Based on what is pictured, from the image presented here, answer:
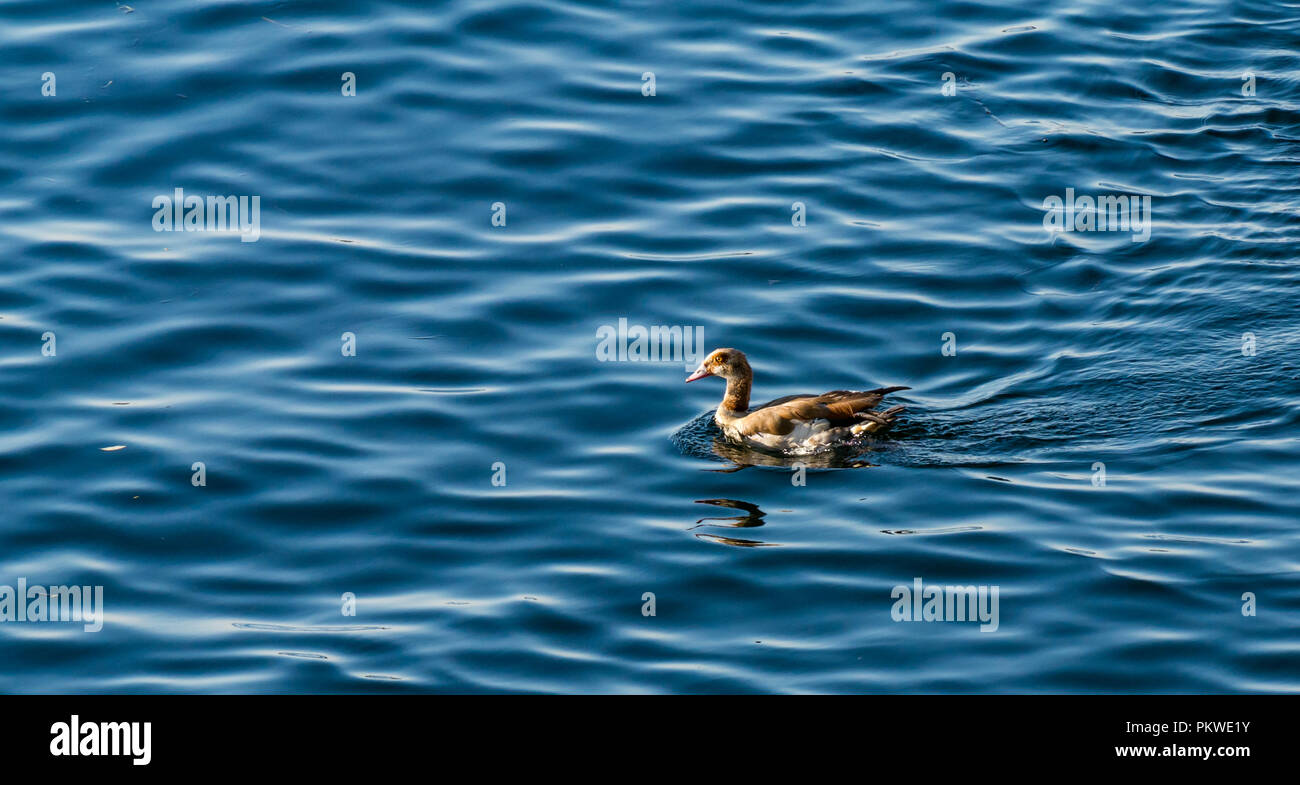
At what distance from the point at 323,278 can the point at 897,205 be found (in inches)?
246

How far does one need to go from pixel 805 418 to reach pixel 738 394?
0.84 metres

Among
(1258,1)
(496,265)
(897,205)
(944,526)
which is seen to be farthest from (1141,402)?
(1258,1)

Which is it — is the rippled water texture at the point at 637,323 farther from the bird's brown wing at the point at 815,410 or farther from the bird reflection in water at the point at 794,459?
the bird's brown wing at the point at 815,410

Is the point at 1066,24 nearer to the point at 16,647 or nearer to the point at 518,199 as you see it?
the point at 518,199

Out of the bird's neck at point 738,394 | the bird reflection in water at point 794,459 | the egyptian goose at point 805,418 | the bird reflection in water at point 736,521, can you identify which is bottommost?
the bird reflection in water at point 736,521

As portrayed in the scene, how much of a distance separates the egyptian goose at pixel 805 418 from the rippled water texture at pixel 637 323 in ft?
0.83

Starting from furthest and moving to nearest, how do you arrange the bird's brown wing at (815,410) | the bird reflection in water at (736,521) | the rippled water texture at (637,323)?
the bird's brown wing at (815,410)
the bird reflection in water at (736,521)
the rippled water texture at (637,323)

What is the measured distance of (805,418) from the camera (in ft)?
46.3

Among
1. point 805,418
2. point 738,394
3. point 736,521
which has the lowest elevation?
point 736,521

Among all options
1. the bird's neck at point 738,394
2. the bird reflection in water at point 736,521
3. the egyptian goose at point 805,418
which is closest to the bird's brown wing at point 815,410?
the egyptian goose at point 805,418

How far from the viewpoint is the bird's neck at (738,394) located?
1470cm

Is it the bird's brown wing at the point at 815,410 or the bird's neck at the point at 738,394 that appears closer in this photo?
the bird's brown wing at the point at 815,410

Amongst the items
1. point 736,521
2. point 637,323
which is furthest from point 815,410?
point 637,323

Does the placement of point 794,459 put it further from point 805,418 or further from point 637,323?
point 637,323
